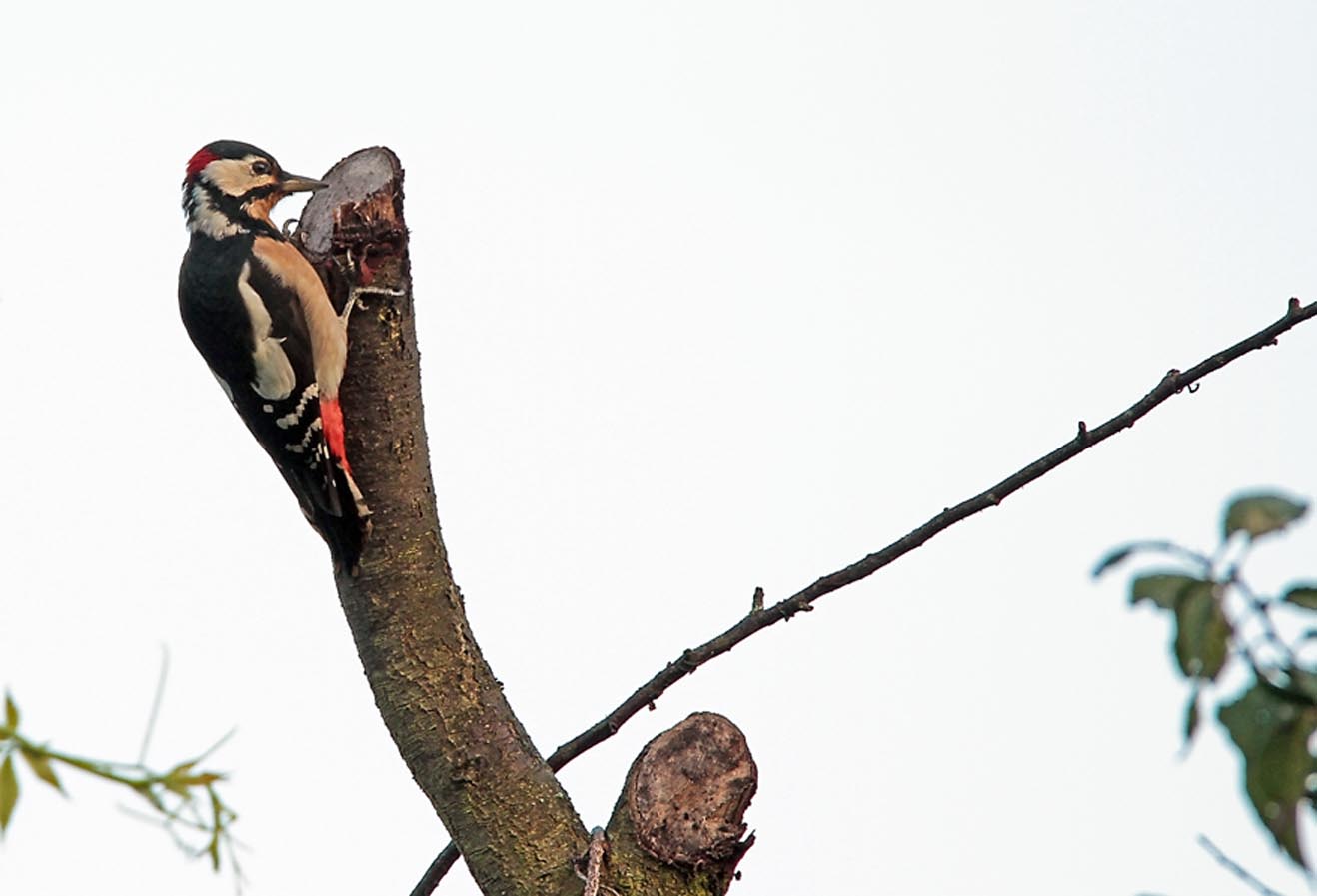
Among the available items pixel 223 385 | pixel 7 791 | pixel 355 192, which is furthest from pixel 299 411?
pixel 7 791

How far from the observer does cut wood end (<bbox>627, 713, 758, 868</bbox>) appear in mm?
2379

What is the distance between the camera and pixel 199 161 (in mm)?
4480

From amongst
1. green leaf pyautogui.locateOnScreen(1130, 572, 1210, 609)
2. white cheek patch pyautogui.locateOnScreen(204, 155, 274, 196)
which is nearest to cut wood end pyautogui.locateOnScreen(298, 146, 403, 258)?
white cheek patch pyautogui.locateOnScreen(204, 155, 274, 196)

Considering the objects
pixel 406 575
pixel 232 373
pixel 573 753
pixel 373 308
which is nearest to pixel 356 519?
pixel 406 575

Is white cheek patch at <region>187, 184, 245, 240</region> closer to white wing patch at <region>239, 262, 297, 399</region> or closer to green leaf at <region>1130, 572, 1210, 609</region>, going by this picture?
white wing patch at <region>239, 262, 297, 399</region>

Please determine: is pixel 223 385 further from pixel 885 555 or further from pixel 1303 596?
pixel 1303 596

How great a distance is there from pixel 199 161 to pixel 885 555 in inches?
109

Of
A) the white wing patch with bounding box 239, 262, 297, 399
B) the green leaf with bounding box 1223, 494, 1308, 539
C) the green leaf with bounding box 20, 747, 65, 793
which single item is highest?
the white wing patch with bounding box 239, 262, 297, 399

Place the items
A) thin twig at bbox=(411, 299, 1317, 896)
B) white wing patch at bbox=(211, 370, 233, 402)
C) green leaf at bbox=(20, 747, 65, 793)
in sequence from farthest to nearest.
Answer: white wing patch at bbox=(211, 370, 233, 402) → thin twig at bbox=(411, 299, 1317, 896) → green leaf at bbox=(20, 747, 65, 793)

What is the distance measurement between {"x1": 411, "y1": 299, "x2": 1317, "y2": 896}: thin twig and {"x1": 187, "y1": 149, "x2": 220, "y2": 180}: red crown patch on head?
2429 mm

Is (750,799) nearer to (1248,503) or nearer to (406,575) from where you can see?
(406,575)

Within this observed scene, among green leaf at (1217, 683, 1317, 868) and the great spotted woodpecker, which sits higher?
the great spotted woodpecker

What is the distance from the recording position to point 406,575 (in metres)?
2.66

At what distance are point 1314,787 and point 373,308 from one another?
2.01 meters
